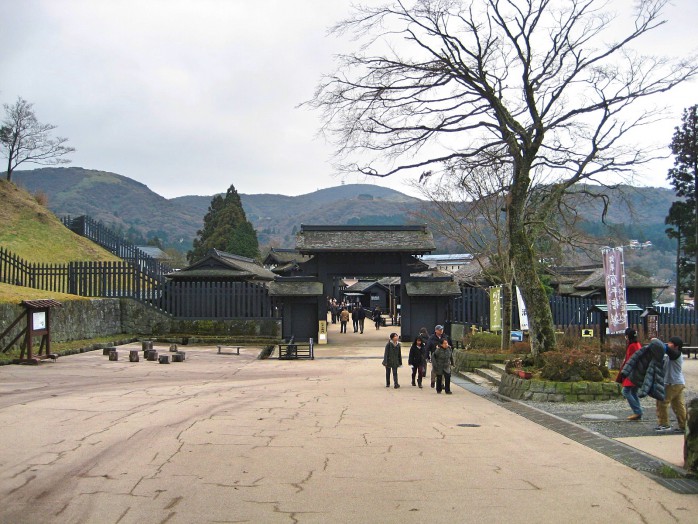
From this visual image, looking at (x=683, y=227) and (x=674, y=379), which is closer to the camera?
(x=674, y=379)

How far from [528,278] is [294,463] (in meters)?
9.42

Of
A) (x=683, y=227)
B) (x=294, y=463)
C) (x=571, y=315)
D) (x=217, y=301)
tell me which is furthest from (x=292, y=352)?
(x=683, y=227)

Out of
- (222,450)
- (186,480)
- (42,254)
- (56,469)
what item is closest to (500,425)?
(222,450)

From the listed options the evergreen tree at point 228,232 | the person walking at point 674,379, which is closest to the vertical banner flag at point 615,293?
the person walking at point 674,379

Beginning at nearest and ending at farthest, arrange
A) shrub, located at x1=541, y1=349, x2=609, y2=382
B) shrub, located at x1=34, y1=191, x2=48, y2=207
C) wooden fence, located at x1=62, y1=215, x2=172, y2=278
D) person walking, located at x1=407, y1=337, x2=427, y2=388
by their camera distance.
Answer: shrub, located at x1=541, y1=349, x2=609, y2=382, person walking, located at x1=407, y1=337, x2=427, y2=388, wooden fence, located at x1=62, y1=215, x2=172, y2=278, shrub, located at x1=34, y1=191, x2=48, y2=207

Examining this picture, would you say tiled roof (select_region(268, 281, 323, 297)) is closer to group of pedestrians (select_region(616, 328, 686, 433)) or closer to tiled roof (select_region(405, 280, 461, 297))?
tiled roof (select_region(405, 280, 461, 297))

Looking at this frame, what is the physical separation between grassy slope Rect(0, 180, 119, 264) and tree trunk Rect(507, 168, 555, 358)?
110ft

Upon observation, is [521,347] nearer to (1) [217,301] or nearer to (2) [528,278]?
(2) [528,278]

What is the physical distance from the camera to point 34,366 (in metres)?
18.9

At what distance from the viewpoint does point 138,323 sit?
3309cm

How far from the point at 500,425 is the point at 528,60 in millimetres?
8930

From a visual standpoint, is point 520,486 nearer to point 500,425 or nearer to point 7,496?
point 500,425

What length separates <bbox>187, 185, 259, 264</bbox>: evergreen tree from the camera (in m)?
60.3

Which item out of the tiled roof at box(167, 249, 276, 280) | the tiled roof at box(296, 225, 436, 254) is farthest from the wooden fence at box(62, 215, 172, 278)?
the tiled roof at box(296, 225, 436, 254)
